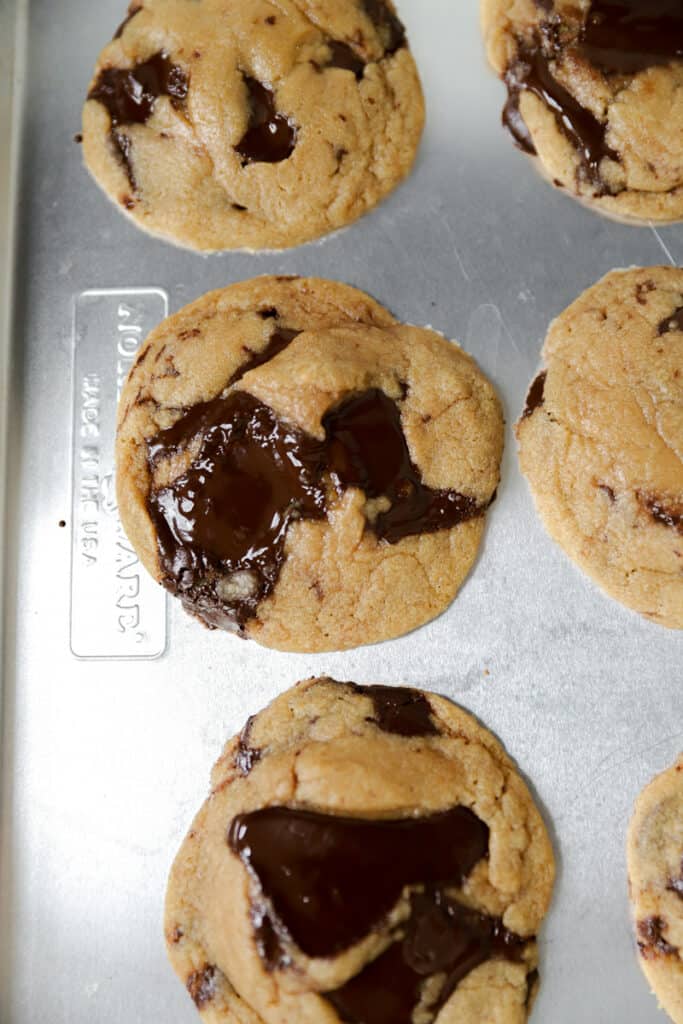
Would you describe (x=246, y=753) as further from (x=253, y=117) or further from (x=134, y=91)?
(x=134, y=91)

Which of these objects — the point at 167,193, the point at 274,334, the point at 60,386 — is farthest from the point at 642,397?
the point at 60,386

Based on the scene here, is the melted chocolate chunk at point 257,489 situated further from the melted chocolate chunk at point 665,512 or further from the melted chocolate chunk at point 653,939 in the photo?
the melted chocolate chunk at point 653,939

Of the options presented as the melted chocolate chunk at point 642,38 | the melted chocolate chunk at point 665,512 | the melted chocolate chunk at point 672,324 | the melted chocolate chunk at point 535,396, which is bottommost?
the melted chocolate chunk at point 665,512

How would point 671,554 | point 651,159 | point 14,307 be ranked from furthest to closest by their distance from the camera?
point 14,307 < point 651,159 < point 671,554

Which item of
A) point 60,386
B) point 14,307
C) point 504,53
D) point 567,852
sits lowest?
point 567,852

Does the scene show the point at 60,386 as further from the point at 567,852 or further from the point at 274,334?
the point at 567,852

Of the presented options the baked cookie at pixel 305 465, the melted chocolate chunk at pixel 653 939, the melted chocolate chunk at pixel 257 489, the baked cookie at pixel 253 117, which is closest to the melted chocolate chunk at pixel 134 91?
the baked cookie at pixel 253 117
